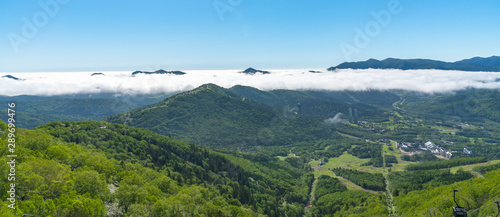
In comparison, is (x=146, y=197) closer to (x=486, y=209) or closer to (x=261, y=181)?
(x=486, y=209)

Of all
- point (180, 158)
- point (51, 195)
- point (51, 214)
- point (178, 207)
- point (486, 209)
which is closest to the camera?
point (51, 214)

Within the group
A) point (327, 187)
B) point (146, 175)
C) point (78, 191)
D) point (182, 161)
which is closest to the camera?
point (78, 191)

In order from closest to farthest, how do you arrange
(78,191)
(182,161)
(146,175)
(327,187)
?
(78,191)
(146,175)
(182,161)
(327,187)

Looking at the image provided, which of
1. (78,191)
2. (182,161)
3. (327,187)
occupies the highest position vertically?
(78,191)

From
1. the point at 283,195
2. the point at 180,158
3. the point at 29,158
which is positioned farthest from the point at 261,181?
the point at 29,158

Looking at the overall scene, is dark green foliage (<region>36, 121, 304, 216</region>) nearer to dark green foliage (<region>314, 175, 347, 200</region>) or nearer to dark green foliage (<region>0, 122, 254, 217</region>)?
dark green foliage (<region>314, 175, 347, 200</region>)

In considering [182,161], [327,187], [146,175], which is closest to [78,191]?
[146,175]

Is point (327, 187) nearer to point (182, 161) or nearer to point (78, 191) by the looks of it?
point (182, 161)

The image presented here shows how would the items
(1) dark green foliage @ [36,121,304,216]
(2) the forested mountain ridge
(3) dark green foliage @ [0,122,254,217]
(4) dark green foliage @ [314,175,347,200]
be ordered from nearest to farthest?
(3) dark green foliage @ [0,122,254,217]
(2) the forested mountain ridge
(1) dark green foliage @ [36,121,304,216]
(4) dark green foliage @ [314,175,347,200]

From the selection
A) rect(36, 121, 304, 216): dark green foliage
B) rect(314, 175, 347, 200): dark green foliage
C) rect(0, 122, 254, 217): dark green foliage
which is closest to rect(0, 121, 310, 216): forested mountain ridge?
rect(36, 121, 304, 216): dark green foliage

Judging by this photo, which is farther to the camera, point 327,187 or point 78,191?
point 327,187

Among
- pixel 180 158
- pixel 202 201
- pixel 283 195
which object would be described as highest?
pixel 202 201
